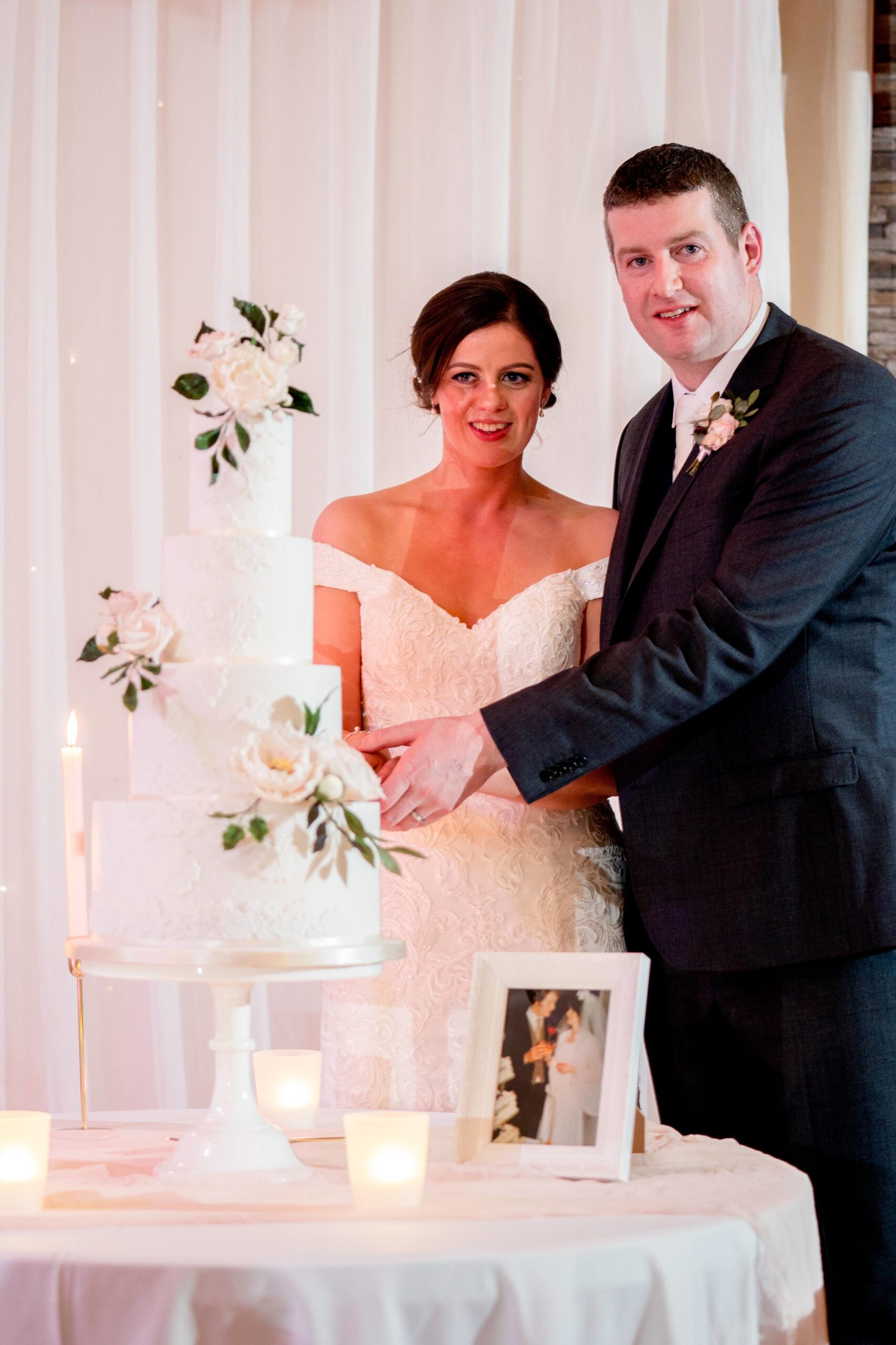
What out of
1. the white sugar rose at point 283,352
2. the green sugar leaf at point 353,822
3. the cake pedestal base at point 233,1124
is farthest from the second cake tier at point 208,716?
the white sugar rose at point 283,352

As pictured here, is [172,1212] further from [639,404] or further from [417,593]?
[639,404]

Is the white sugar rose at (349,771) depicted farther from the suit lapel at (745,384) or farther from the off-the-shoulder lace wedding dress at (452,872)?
the off-the-shoulder lace wedding dress at (452,872)

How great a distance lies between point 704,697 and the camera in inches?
83.9

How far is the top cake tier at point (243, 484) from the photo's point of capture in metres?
1.73

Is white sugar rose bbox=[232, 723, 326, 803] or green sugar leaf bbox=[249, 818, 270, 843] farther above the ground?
white sugar rose bbox=[232, 723, 326, 803]

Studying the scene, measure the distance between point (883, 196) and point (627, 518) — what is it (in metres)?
1.98

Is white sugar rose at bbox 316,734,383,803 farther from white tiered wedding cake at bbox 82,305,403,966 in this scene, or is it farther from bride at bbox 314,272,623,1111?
bride at bbox 314,272,623,1111

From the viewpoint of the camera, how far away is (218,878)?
161cm

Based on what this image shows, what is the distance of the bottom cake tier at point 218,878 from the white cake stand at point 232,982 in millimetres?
20

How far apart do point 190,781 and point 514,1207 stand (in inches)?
23.2

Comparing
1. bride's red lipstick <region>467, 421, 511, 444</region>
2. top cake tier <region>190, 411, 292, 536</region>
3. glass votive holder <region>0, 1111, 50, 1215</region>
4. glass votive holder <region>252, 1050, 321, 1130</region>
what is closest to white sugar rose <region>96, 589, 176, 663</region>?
top cake tier <region>190, 411, 292, 536</region>

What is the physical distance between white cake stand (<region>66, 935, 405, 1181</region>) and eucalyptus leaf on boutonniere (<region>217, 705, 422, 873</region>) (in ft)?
0.39

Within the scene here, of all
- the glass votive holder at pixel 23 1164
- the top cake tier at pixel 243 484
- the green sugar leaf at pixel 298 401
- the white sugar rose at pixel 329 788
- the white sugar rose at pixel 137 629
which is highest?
the green sugar leaf at pixel 298 401

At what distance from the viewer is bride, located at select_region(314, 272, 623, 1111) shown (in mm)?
2588
